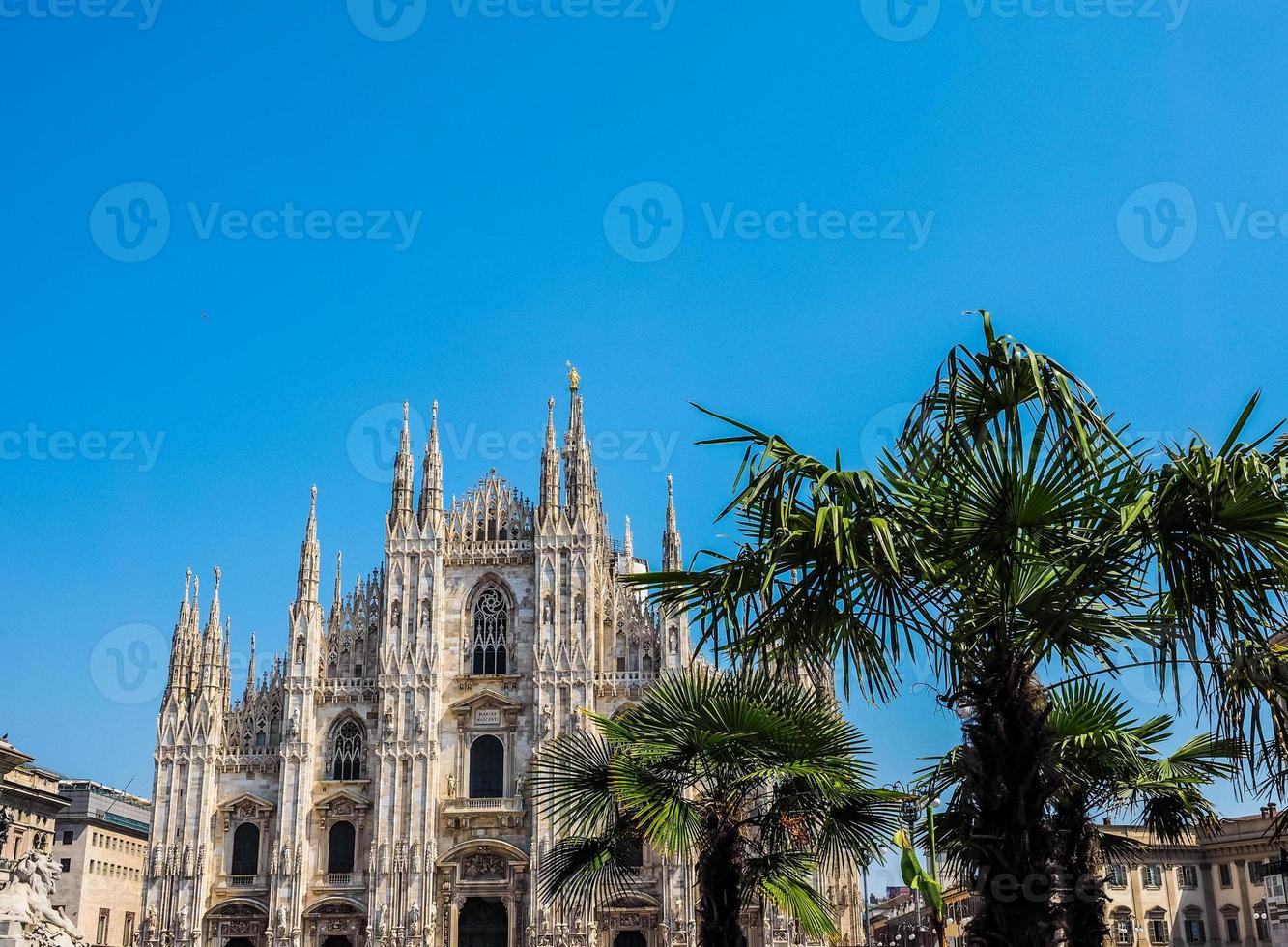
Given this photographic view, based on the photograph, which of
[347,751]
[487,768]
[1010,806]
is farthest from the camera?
[347,751]

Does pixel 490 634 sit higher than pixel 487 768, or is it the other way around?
pixel 490 634

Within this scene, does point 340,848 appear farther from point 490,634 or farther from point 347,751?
point 490,634

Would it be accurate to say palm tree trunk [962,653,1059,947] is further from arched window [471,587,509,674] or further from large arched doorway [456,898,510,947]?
arched window [471,587,509,674]

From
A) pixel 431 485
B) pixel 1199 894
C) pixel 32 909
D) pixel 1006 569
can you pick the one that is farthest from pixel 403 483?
pixel 1006 569

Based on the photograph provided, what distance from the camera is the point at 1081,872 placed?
55.2ft

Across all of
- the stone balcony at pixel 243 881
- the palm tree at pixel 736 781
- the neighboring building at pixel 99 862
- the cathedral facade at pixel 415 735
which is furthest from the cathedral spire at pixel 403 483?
the palm tree at pixel 736 781

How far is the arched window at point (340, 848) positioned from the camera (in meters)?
53.7

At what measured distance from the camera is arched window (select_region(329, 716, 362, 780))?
5481cm

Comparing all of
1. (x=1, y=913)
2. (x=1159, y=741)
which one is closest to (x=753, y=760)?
(x=1159, y=741)

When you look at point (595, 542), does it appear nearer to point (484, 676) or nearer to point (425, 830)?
point (484, 676)

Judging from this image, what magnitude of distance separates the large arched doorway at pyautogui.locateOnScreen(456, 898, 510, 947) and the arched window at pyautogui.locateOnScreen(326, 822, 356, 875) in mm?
5062

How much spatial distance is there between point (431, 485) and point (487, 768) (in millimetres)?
11915

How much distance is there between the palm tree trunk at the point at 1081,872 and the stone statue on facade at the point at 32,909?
17.4 metres

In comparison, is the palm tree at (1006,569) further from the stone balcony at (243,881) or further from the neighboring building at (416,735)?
the stone balcony at (243,881)
